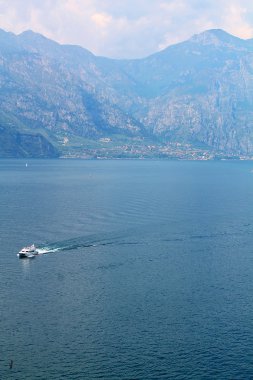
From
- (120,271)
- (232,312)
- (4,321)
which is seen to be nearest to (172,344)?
(232,312)

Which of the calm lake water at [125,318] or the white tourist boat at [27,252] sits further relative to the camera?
the white tourist boat at [27,252]

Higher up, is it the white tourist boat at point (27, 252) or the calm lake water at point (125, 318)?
the white tourist boat at point (27, 252)

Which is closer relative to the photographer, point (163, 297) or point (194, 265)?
point (163, 297)

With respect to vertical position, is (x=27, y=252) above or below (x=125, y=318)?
above

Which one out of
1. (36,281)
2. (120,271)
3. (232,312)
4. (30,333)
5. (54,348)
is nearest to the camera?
(54,348)

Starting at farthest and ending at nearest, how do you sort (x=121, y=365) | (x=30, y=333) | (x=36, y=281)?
(x=36, y=281)
(x=30, y=333)
(x=121, y=365)

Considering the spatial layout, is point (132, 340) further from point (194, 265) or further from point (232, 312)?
point (194, 265)

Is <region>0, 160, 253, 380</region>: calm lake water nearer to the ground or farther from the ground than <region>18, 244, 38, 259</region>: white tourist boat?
nearer to the ground

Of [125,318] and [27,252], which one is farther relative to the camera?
Result: [27,252]
